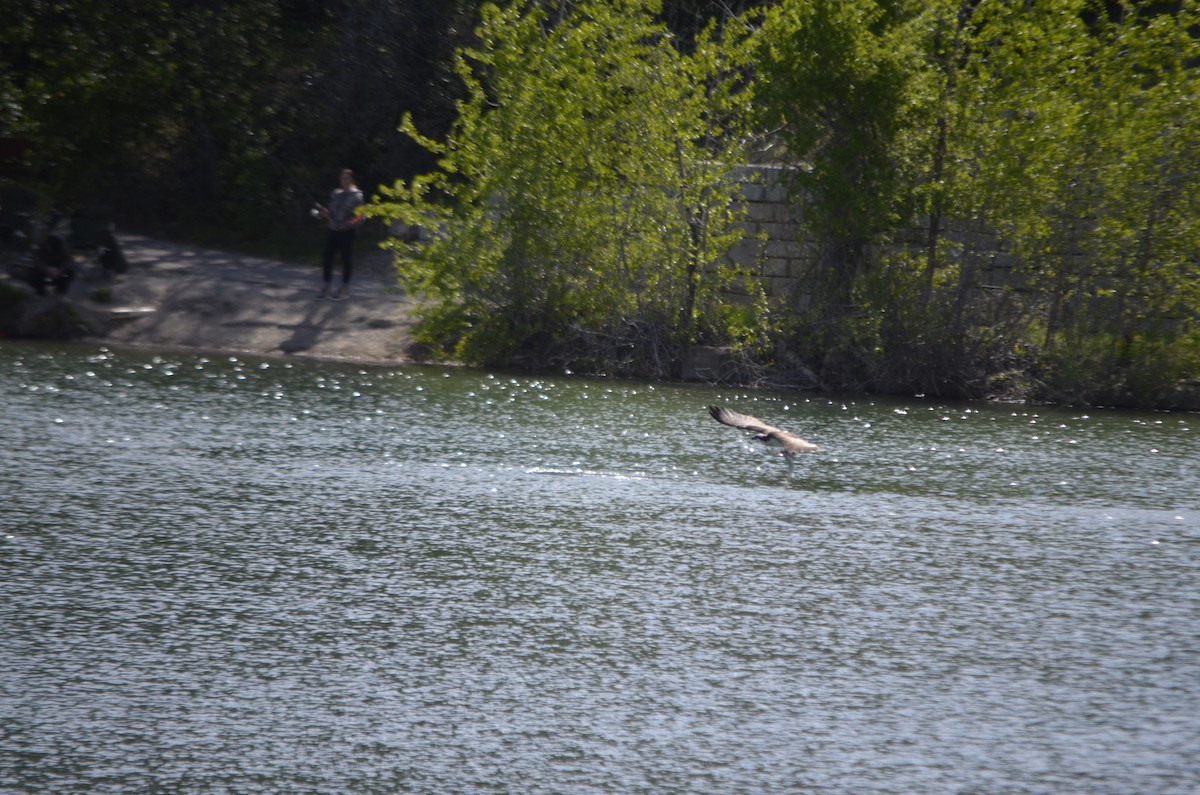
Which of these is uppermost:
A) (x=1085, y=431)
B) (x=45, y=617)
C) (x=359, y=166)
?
(x=359, y=166)

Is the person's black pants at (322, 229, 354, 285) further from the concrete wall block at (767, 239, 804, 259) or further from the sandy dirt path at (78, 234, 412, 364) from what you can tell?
the concrete wall block at (767, 239, 804, 259)

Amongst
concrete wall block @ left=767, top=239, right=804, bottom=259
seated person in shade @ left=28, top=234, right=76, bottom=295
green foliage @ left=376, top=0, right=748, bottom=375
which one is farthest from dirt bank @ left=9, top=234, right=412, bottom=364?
concrete wall block @ left=767, top=239, right=804, bottom=259

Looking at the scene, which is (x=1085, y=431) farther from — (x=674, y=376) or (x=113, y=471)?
(x=113, y=471)

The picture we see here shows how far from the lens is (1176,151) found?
48.5ft

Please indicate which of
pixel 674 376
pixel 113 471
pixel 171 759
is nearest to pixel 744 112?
pixel 674 376

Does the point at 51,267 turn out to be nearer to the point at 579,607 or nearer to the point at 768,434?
the point at 768,434

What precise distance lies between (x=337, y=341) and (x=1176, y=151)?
979 centimetres

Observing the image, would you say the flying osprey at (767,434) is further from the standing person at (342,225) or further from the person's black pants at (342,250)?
the person's black pants at (342,250)

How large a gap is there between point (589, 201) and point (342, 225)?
3996 mm

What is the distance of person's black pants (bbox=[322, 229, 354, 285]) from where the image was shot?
18.6 metres

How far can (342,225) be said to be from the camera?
60.6ft

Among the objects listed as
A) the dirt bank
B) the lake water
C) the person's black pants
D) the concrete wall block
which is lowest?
the lake water

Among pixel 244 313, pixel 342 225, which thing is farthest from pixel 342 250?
pixel 244 313

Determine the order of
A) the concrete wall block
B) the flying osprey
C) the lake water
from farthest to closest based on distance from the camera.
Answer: the concrete wall block
the flying osprey
the lake water
